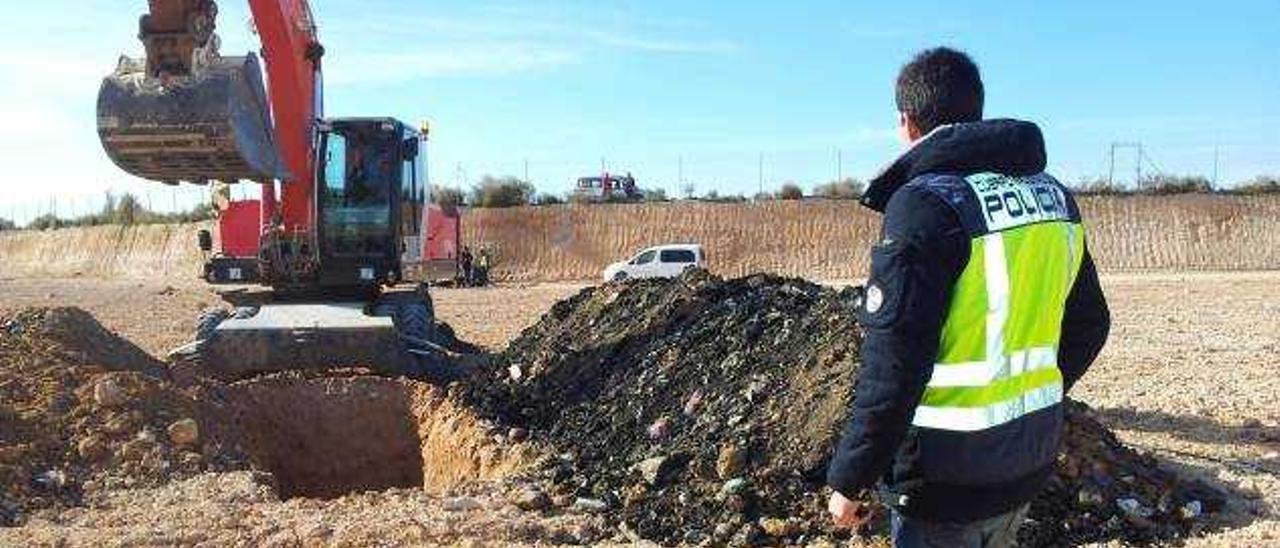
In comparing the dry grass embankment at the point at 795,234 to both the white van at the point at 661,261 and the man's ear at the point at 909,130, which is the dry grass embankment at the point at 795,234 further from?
the man's ear at the point at 909,130

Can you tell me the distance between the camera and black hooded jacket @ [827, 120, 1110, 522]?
2811 millimetres

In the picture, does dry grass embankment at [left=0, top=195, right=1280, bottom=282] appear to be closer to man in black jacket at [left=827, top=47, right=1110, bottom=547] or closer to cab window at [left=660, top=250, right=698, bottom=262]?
cab window at [left=660, top=250, right=698, bottom=262]

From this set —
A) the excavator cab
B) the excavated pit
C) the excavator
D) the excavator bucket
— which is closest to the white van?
the excavator

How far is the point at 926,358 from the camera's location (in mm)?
2818

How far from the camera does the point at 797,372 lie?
7793 mm

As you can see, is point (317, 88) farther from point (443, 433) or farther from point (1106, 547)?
point (1106, 547)

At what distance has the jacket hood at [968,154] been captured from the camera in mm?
2945

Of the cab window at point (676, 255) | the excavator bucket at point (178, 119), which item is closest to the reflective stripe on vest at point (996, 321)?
the excavator bucket at point (178, 119)

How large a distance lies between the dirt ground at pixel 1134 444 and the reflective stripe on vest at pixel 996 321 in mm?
3520

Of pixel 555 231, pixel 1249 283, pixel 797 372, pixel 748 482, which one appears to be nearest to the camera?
pixel 748 482

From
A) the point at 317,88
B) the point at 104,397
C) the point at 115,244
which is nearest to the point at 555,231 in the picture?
the point at 115,244

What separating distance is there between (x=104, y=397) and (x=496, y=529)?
3.82 m

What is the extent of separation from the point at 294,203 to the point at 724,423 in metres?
6.02

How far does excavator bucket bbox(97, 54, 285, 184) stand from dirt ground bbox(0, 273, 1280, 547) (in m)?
2.86
